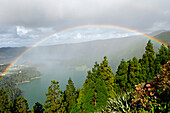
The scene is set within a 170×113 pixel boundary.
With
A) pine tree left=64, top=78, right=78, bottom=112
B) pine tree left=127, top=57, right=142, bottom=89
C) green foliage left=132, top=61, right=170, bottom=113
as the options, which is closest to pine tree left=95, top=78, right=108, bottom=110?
pine tree left=127, top=57, right=142, bottom=89

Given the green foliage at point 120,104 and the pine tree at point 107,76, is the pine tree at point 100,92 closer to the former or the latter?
the pine tree at point 107,76

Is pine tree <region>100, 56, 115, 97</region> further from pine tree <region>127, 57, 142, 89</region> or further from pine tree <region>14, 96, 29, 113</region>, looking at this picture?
pine tree <region>14, 96, 29, 113</region>

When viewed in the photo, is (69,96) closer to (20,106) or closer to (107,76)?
(20,106)

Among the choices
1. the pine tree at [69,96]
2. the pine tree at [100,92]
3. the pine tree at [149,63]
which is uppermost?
the pine tree at [149,63]

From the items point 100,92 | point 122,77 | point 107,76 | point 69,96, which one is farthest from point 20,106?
point 122,77

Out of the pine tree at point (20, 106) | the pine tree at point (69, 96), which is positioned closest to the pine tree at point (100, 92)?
the pine tree at point (69, 96)

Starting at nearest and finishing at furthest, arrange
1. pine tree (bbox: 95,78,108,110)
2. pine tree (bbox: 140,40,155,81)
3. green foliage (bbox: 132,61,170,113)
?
1. green foliage (bbox: 132,61,170,113)
2. pine tree (bbox: 95,78,108,110)
3. pine tree (bbox: 140,40,155,81)

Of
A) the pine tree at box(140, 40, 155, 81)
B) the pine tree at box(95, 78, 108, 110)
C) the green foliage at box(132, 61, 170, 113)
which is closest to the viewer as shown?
the green foliage at box(132, 61, 170, 113)

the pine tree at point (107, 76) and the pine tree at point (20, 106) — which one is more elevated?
the pine tree at point (107, 76)

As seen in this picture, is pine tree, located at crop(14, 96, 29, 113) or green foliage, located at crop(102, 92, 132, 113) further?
pine tree, located at crop(14, 96, 29, 113)

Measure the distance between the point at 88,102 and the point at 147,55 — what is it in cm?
1801

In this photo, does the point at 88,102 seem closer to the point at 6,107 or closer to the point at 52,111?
the point at 52,111

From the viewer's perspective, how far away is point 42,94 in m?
156

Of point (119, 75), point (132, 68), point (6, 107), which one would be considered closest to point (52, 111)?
point (6, 107)
